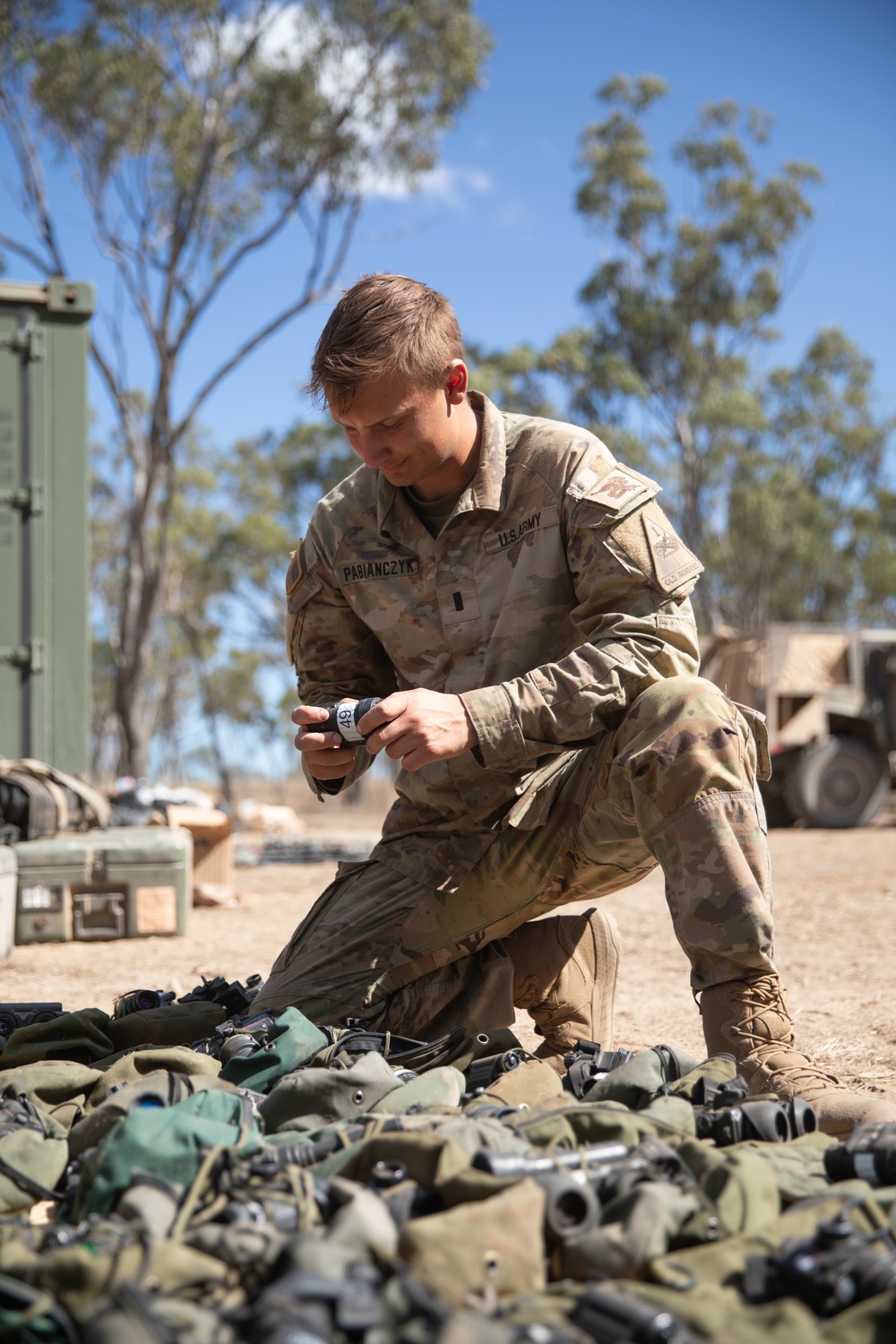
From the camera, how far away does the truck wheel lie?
11180mm

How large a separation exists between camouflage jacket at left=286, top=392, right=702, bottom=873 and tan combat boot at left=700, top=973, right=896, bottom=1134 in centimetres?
56

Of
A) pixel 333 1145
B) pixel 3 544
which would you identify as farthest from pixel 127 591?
pixel 333 1145

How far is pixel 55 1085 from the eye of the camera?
2.10 metres

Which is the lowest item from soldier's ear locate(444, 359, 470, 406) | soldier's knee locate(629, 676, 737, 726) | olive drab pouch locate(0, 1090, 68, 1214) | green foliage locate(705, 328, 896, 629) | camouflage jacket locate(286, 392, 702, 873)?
olive drab pouch locate(0, 1090, 68, 1214)

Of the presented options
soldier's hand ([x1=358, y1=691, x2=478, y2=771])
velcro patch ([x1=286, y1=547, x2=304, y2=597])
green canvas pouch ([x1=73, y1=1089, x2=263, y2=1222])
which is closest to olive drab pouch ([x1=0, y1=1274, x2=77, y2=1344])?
green canvas pouch ([x1=73, y1=1089, x2=263, y2=1222])

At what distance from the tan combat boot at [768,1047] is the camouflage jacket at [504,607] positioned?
563mm

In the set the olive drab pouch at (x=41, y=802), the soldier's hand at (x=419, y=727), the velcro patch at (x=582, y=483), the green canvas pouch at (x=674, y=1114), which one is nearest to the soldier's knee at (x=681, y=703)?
the soldier's hand at (x=419, y=727)

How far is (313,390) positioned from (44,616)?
3.77 metres

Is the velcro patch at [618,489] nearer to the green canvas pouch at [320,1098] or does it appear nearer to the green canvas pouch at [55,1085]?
the green canvas pouch at [320,1098]

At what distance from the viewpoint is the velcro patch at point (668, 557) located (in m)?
2.42

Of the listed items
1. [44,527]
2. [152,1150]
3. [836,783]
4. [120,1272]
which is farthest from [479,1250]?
[836,783]

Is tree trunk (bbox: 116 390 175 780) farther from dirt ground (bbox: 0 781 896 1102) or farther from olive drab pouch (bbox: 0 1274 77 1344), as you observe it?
olive drab pouch (bbox: 0 1274 77 1344)

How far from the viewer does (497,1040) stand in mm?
2320

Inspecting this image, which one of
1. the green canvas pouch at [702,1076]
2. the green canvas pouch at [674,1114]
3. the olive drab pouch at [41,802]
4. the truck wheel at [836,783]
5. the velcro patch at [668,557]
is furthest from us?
the truck wheel at [836,783]
